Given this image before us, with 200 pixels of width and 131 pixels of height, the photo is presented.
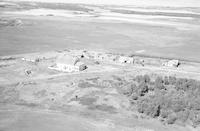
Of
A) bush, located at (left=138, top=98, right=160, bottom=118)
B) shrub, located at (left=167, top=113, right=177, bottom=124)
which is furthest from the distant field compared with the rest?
shrub, located at (left=167, top=113, right=177, bottom=124)

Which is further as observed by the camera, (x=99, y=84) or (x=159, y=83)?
(x=99, y=84)

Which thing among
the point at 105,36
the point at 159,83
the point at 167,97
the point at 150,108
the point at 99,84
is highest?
the point at 105,36

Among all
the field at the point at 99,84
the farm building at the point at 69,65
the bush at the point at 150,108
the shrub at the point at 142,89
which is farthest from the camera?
the farm building at the point at 69,65

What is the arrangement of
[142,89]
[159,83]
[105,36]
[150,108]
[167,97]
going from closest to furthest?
[150,108] < [167,97] < [142,89] < [159,83] < [105,36]

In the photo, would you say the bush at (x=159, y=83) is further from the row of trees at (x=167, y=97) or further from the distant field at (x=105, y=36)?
the distant field at (x=105, y=36)

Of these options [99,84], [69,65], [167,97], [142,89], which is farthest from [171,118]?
[69,65]

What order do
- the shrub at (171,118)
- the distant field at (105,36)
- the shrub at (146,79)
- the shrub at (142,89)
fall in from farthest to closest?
the distant field at (105,36) < the shrub at (146,79) < the shrub at (142,89) < the shrub at (171,118)

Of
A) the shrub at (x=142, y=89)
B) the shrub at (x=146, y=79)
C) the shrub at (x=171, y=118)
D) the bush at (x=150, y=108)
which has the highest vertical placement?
the shrub at (x=146, y=79)

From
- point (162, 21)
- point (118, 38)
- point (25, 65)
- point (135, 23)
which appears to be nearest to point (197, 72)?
point (25, 65)

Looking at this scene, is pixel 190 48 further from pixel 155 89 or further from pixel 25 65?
pixel 25 65

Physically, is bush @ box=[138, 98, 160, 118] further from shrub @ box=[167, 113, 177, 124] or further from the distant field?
the distant field

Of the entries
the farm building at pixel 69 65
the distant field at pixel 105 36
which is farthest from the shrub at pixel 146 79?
the distant field at pixel 105 36

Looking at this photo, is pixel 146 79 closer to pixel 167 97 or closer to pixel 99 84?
→ pixel 167 97
